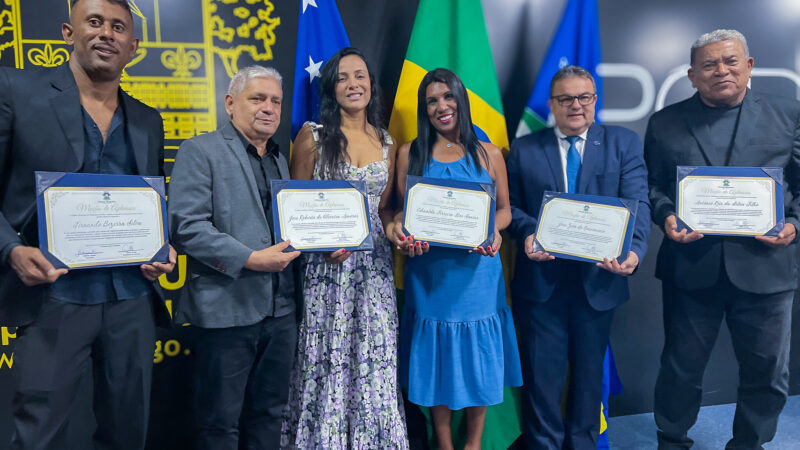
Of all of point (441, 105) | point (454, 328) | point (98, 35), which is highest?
point (98, 35)

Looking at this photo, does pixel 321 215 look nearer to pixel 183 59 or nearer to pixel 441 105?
pixel 441 105

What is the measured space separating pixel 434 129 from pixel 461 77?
17.9 inches

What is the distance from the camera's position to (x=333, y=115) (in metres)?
2.33

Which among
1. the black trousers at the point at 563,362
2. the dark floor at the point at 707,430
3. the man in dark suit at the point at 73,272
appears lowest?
the dark floor at the point at 707,430

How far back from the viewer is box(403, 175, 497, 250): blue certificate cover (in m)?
2.11

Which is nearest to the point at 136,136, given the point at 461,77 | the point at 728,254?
the point at 461,77

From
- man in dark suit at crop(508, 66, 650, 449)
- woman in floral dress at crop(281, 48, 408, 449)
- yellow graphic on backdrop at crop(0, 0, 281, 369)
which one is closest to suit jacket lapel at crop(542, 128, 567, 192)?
man in dark suit at crop(508, 66, 650, 449)

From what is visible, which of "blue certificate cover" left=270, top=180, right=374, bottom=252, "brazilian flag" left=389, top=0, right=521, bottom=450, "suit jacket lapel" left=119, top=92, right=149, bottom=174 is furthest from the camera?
"brazilian flag" left=389, top=0, right=521, bottom=450

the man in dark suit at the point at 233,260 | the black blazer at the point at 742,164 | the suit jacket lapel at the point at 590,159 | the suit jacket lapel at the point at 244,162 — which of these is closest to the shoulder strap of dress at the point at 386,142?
the man in dark suit at the point at 233,260

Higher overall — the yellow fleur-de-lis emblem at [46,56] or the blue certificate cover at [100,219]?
the yellow fleur-de-lis emblem at [46,56]

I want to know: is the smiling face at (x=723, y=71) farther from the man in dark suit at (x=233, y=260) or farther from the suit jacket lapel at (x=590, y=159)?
the man in dark suit at (x=233, y=260)

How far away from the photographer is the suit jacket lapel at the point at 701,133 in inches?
91.3

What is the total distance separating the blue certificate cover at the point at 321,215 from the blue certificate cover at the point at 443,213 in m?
0.21

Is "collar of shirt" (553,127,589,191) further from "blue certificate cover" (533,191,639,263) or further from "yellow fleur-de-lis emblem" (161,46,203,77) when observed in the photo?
"yellow fleur-de-lis emblem" (161,46,203,77)
